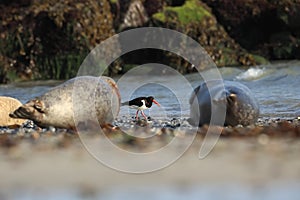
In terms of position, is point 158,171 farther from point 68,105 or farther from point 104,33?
point 104,33

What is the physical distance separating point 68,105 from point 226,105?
1.71m

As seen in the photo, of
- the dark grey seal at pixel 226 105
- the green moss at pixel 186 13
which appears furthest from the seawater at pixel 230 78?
the green moss at pixel 186 13

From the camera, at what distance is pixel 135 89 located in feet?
44.1

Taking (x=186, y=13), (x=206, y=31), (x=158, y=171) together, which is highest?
(x=186, y=13)

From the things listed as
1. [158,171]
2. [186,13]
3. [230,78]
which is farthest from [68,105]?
[186,13]

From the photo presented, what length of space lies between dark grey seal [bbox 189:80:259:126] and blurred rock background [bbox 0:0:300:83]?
10357 mm

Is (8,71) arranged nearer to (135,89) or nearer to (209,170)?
(135,89)

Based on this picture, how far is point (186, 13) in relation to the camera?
18469 millimetres

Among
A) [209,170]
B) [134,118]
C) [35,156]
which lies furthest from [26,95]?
[209,170]

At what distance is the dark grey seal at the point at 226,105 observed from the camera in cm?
679

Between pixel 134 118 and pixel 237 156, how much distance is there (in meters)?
4.49

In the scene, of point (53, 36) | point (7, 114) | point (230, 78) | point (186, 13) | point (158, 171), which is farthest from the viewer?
point (186, 13)

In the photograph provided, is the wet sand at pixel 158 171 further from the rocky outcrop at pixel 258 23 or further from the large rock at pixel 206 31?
the rocky outcrop at pixel 258 23

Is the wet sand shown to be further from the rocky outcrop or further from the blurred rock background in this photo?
the rocky outcrop
